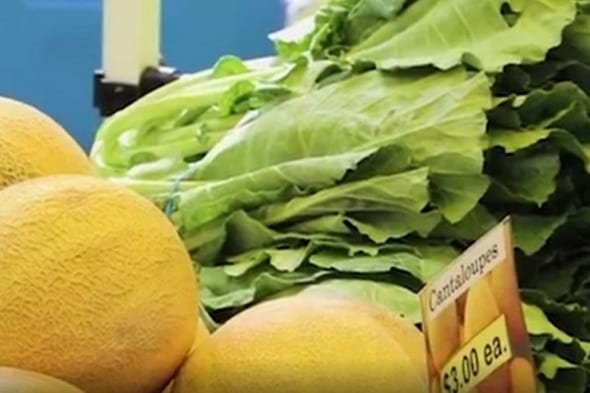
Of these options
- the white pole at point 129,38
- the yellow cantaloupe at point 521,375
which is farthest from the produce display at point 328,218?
the white pole at point 129,38

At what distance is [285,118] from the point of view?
0.88m

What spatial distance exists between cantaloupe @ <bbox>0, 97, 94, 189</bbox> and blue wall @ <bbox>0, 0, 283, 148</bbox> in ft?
5.14

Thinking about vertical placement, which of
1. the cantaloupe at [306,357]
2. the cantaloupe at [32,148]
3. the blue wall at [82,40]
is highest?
the cantaloupe at [32,148]

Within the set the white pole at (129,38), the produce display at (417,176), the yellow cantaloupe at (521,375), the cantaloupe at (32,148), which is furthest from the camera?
the white pole at (129,38)

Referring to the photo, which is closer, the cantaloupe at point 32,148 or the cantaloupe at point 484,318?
the cantaloupe at point 484,318

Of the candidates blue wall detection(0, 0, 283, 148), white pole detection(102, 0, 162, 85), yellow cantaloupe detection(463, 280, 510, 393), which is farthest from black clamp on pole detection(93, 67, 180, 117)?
yellow cantaloupe detection(463, 280, 510, 393)

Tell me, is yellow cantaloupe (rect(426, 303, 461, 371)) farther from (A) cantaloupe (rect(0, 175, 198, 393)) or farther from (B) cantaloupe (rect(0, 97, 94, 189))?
(B) cantaloupe (rect(0, 97, 94, 189))

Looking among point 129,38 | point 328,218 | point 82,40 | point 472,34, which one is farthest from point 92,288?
point 82,40

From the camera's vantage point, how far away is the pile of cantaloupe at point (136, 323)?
19.9 inches

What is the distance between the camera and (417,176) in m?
0.79

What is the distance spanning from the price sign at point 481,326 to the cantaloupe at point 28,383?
15 cm

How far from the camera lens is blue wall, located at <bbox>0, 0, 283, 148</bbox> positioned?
221cm

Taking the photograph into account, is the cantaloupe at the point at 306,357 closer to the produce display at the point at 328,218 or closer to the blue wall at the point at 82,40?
the produce display at the point at 328,218

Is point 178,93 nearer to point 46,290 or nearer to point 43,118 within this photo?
point 43,118
